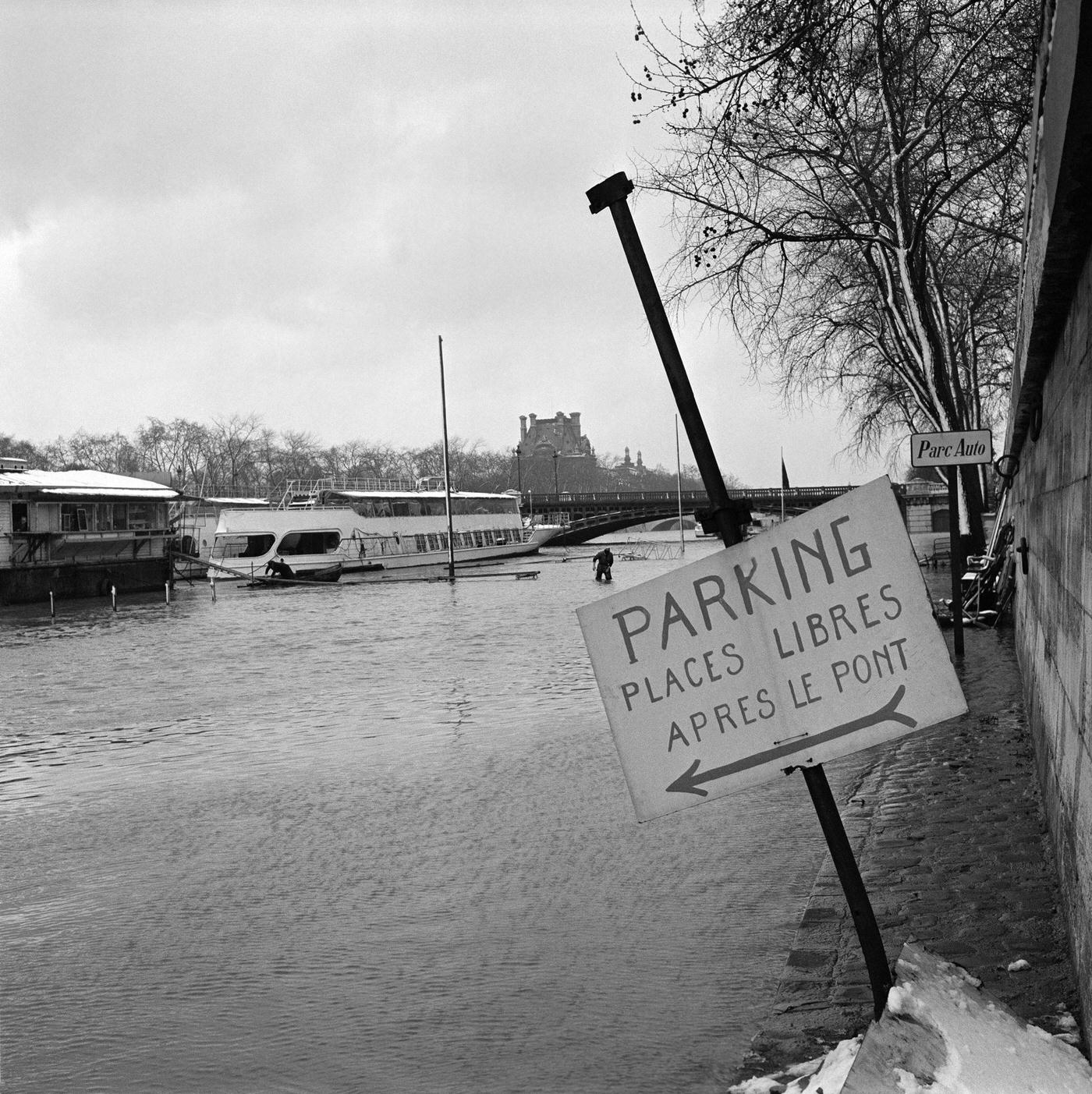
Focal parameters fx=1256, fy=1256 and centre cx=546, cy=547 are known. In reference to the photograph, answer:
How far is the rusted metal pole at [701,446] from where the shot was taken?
3367 mm

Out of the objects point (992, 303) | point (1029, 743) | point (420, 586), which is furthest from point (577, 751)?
point (420, 586)

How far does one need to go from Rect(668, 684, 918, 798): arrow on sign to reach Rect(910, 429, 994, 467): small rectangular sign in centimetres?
1012

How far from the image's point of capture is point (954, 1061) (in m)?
3.30

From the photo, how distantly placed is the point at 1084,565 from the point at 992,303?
97.1 feet

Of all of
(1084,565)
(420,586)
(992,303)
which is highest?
(992,303)

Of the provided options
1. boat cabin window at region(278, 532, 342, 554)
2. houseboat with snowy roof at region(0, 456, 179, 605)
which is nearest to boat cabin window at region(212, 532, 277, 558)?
boat cabin window at region(278, 532, 342, 554)

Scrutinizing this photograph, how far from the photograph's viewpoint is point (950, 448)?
43.8ft

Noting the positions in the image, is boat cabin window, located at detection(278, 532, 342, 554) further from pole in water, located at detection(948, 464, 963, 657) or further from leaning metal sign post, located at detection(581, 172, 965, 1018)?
leaning metal sign post, located at detection(581, 172, 965, 1018)

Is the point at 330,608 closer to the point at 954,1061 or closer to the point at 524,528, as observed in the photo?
the point at 954,1061

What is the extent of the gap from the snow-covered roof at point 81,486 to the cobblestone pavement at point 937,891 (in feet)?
152

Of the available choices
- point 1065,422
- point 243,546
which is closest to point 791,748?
point 1065,422

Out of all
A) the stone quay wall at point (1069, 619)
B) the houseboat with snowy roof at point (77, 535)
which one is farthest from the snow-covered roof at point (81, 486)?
the stone quay wall at point (1069, 619)

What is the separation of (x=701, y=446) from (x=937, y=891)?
9.71 feet

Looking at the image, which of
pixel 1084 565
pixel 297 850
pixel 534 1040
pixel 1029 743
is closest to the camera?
pixel 1084 565
